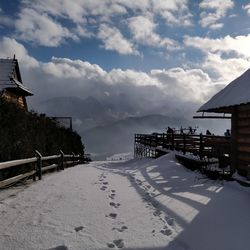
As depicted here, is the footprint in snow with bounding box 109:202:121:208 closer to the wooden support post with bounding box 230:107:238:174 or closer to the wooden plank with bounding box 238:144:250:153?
the wooden plank with bounding box 238:144:250:153

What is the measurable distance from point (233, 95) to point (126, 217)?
660 cm

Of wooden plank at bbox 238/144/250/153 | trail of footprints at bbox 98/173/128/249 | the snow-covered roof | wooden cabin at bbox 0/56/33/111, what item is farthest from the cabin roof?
wooden plank at bbox 238/144/250/153

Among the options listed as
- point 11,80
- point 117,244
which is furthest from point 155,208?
point 11,80

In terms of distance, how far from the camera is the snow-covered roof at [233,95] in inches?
420

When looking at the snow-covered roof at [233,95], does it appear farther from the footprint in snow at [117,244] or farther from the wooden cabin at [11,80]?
the wooden cabin at [11,80]

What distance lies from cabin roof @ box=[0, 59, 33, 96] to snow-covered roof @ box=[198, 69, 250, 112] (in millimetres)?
18965

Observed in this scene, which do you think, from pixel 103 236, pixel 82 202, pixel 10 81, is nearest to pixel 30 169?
pixel 82 202

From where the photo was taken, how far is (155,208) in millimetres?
7582

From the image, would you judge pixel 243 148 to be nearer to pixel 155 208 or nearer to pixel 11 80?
pixel 155 208

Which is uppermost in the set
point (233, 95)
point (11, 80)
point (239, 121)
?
point (11, 80)

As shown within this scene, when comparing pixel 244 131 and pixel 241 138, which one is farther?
pixel 241 138

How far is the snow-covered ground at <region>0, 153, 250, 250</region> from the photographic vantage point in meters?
5.24

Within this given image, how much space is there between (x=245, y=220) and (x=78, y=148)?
84.2 feet

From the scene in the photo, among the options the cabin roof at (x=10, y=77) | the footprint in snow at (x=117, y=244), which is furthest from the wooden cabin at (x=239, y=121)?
the cabin roof at (x=10, y=77)
